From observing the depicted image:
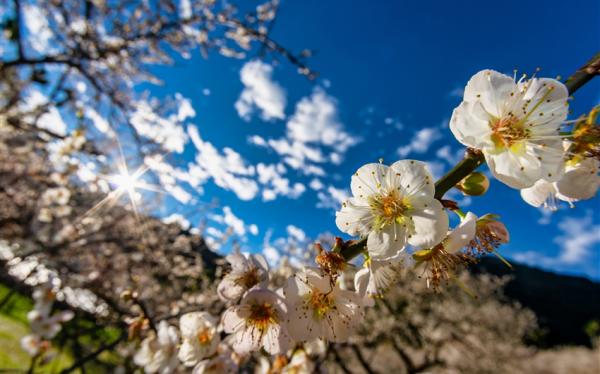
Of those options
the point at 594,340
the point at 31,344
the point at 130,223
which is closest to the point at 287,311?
the point at 31,344

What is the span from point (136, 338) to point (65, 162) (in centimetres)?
530

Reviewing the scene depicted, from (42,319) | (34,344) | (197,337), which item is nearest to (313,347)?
(197,337)

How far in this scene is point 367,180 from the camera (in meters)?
0.94

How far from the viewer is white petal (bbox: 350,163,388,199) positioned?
0.91 metres

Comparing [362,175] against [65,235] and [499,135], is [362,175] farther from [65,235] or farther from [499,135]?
[65,235]

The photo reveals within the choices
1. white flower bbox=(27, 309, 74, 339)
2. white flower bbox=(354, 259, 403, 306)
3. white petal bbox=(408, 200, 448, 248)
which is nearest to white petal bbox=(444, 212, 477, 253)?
white petal bbox=(408, 200, 448, 248)

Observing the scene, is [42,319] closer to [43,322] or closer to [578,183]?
[43,322]

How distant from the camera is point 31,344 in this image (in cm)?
354

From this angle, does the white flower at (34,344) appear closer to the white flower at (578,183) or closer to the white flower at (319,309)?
the white flower at (319,309)

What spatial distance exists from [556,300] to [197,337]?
2342 cm

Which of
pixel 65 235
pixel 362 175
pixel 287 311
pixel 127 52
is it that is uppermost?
pixel 127 52

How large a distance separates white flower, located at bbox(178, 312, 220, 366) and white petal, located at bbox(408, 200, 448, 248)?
3.25 ft

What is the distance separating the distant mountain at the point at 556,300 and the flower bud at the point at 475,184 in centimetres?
1597

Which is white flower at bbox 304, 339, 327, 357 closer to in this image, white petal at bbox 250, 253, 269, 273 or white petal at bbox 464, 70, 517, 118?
white petal at bbox 250, 253, 269, 273
